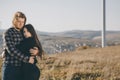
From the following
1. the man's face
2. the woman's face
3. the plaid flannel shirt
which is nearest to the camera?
the plaid flannel shirt

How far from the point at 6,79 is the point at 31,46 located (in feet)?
2.24

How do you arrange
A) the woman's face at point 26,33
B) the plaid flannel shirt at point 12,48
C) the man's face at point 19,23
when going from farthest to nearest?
the woman's face at point 26,33
the man's face at point 19,23
the plaid flannel shirt at point 12,48

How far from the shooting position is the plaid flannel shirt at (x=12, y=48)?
6969 millimetres

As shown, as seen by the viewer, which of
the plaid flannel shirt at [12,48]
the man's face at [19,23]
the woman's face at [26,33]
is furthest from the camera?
the woman's face at [26,33]

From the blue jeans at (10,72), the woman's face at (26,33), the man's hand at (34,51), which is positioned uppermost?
the woman's face at (26,33)

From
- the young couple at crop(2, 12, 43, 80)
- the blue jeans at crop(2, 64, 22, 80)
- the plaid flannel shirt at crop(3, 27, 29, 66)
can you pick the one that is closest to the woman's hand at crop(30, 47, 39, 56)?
the young couple at crop(2, 12, 43, 80)

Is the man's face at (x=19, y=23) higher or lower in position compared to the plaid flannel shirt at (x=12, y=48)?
higher

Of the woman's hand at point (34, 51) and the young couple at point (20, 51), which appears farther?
the woman's hand at point (34, 51)

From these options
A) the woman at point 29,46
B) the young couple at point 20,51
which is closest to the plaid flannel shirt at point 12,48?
the young couple at point 20,51

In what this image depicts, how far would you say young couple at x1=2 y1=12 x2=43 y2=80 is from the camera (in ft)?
23.0

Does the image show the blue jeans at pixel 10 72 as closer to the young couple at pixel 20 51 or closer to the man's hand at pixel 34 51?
the young couple at pixel 20 51

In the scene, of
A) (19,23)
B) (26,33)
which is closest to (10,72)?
(26,33)

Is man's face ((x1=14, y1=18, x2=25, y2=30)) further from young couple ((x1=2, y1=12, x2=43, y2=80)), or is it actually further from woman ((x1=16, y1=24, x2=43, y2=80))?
woman ((x1=16, y1=24, x2=43, y2=80))

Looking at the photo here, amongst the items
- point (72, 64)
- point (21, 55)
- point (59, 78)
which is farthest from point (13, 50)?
point (72, 64)
